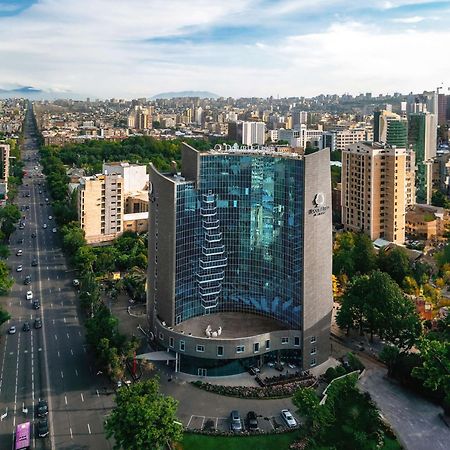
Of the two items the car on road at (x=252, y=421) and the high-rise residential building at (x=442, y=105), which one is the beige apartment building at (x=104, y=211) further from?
the high-rise residential building at (x=442, y=105)

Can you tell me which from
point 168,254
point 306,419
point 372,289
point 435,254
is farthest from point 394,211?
point 306,419

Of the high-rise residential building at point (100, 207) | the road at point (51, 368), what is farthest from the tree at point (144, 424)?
the high-rise residential building at point (100, 207)

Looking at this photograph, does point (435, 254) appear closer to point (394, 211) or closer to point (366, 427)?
point (394, 211)

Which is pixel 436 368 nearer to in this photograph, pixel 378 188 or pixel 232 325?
pixel 232 325

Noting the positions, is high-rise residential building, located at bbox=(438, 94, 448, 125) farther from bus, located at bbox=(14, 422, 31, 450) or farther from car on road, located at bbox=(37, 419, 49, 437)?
bus, located at bbox=(14, 422, 31, 450)

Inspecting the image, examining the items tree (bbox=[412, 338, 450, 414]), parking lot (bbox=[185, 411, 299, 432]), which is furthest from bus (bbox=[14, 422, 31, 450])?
tree (bbox=[412, 338, 450, 414])

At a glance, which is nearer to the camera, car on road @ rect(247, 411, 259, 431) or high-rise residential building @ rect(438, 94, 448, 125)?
car on road @ rect(247, 411, 259, 431)

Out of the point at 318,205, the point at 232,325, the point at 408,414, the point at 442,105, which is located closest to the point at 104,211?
the point at 232,325
